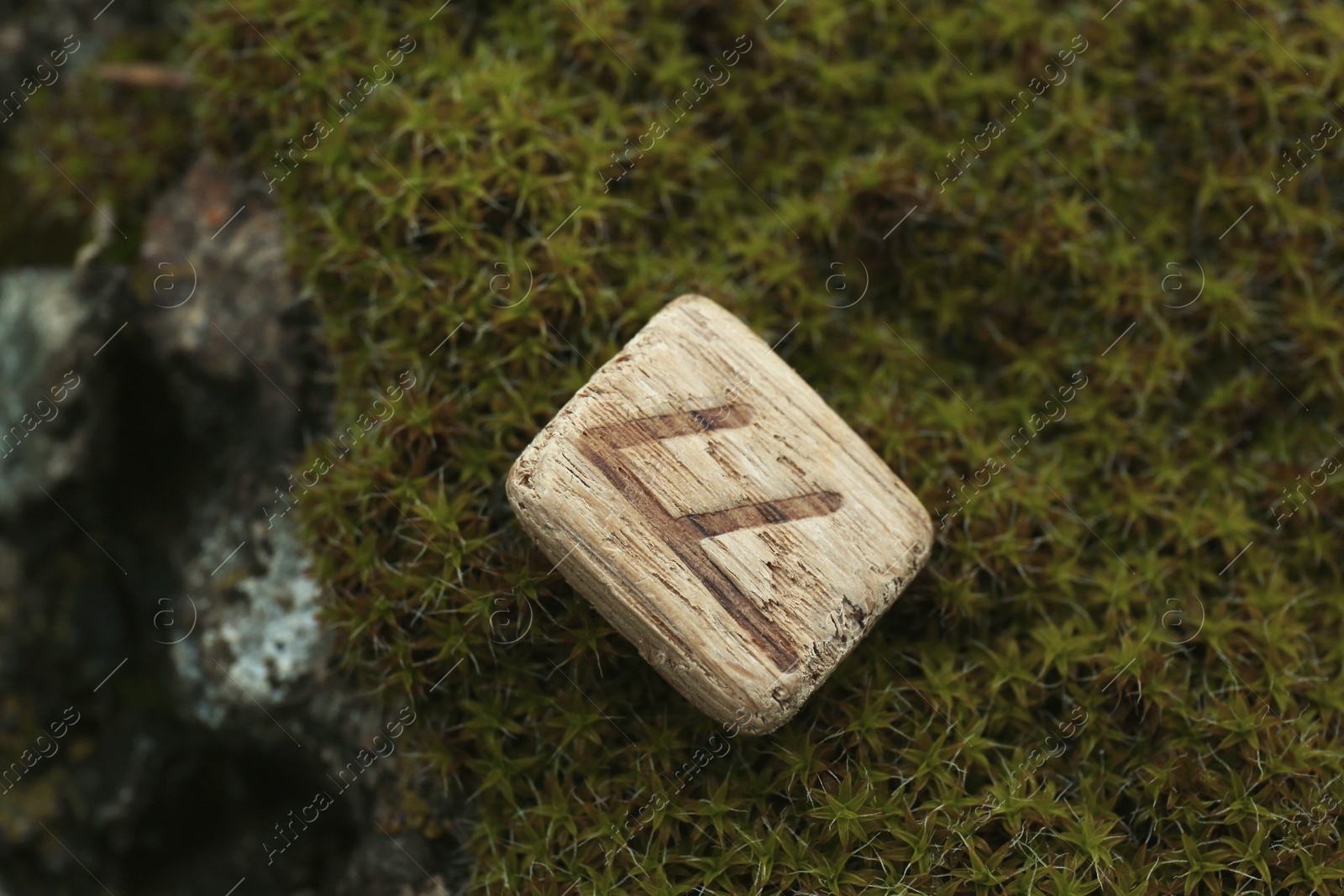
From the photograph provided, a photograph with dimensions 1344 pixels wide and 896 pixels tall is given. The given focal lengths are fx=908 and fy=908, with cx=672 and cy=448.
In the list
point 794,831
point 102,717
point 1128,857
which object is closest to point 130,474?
point 102,717

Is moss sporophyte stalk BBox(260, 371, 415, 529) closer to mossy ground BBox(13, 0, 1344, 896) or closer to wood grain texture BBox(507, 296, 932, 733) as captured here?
mossy ground BBox(13, 0, 1344, 896)

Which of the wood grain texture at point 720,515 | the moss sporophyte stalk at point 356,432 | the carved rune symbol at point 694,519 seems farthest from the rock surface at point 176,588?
the carved rune symbol at point 694,519

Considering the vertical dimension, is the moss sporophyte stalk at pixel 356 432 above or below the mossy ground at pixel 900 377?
above

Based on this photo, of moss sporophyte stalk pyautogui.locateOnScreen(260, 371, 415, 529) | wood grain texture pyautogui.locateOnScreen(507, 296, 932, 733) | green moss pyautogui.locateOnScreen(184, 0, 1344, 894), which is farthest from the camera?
moss sporophyte stalk pyautogui.locateOnScreen(260, 371, 415, 529)

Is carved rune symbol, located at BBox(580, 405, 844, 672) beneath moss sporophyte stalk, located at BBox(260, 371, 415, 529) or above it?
beneath

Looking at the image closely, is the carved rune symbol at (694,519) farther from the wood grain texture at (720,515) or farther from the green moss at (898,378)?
the green moss at (898,378)

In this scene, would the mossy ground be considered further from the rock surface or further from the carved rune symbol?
the carved rune symbol

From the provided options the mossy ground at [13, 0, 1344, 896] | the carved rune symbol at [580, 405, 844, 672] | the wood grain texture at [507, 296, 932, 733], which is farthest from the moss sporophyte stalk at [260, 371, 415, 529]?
the carved rune symbol at [580, 405, 844, 672]

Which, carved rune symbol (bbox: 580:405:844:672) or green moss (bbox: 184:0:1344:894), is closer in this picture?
carved rune symbol (bbox: 580:405:844:672)

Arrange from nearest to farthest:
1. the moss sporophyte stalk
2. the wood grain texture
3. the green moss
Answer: the wood grain texture
the green moss
the moss sporophyte stalk
